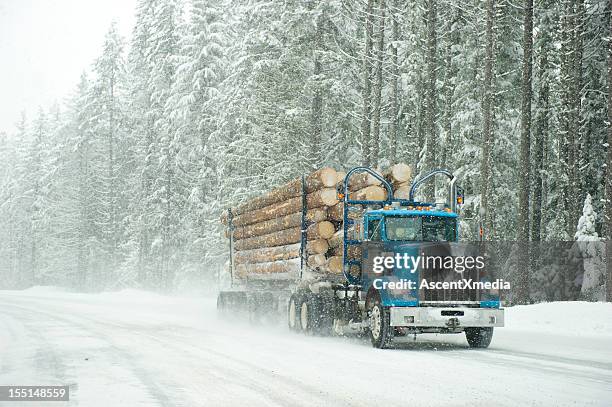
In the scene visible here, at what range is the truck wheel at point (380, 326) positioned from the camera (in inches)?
536

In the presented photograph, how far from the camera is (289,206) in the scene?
19.0 meters

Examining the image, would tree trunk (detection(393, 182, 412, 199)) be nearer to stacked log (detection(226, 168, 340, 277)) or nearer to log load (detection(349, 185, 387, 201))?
log load (detection(349, 185, 387, 201))

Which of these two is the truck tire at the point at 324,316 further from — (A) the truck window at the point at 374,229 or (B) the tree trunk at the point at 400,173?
(B) the tree trunk at the point at 400,173

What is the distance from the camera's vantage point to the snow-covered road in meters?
8.38

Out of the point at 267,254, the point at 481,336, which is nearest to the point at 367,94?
the point at 267,254

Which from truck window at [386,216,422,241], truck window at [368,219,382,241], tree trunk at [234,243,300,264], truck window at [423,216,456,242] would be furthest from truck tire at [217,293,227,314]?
truck window at [423,216,456,242]

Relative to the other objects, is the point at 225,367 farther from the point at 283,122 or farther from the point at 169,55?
the point at 169,55

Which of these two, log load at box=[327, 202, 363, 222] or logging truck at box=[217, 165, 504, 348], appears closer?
logging truck at box=[217, 165, 504, 348]

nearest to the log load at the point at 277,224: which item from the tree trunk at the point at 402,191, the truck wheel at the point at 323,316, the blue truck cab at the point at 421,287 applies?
the tree trunk at the point at 402,191

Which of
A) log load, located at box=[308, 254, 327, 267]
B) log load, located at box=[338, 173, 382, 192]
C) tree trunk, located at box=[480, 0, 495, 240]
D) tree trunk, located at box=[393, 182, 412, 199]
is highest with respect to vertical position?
tree trunk, located at box=[480, 0, 495, 240]

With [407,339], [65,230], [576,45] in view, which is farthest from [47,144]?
[407,339]

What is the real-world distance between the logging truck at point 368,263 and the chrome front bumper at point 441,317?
0.06 feet

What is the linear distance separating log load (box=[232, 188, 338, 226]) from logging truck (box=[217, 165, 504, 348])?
0.12ft

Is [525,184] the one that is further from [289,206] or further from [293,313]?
[293,313]
